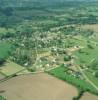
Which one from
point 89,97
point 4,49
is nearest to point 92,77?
point 89,97

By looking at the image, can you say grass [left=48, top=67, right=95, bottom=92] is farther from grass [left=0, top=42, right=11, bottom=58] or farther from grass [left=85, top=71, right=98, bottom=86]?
grass [left=0, top=42, right=11, bottom=58]

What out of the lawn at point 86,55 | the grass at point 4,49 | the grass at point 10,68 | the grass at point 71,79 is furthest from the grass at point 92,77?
the grass at point 4,49

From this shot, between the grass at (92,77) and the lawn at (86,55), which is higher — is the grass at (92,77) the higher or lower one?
the lower one

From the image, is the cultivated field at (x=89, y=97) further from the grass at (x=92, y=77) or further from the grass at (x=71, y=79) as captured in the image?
the grass at (x=92, y=77)

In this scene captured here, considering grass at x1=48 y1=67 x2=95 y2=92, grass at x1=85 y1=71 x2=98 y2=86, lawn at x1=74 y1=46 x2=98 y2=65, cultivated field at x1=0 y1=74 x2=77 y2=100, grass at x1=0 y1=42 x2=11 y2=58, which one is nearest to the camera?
cultivated field at x1=0 y1=74 x2=77 y2=100

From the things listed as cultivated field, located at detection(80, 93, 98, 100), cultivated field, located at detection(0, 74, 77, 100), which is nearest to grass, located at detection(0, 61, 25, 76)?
cultivated field, located at detection(0, 74, 77, 100)

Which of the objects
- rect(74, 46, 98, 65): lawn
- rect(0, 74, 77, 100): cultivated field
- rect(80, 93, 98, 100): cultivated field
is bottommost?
rect(80, 93, 98, 100): cultivated field
